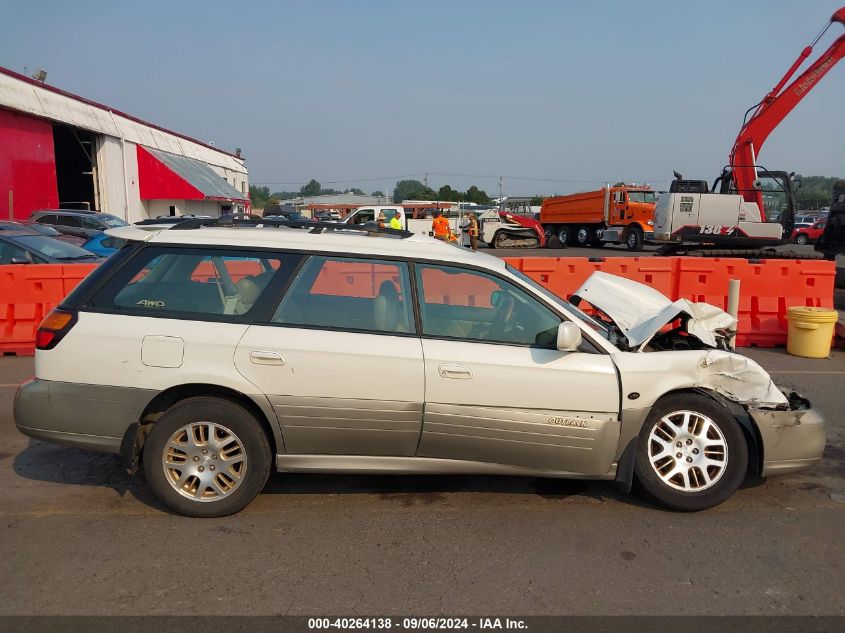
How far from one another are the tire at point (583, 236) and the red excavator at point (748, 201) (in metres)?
11.1

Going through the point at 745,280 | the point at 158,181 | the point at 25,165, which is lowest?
the point at 745,280

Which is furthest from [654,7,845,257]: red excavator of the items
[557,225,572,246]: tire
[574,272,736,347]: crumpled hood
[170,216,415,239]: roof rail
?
[170,216,415,239]: roof rail

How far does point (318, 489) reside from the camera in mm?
4395

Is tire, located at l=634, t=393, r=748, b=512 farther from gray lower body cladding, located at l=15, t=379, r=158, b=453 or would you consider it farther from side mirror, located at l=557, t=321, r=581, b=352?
gray lower body cladding, located at l=15, t=379, r=158, b=453

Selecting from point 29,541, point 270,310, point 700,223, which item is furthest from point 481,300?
point 700,223

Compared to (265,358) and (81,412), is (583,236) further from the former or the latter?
(81,412)

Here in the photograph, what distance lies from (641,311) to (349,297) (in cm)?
208

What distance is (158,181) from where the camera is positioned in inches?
1273

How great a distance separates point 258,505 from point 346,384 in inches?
39.8

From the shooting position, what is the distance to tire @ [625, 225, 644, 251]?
2845 centimetres

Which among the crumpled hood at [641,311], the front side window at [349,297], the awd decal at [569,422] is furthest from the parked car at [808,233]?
the front side window at [349,297]

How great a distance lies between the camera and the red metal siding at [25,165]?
71.2 feet

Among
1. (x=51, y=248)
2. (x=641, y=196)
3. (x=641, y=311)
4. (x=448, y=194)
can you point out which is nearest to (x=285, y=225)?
(x=641, y=311)
